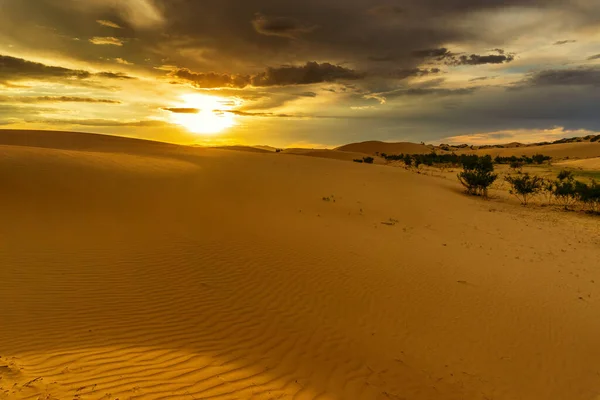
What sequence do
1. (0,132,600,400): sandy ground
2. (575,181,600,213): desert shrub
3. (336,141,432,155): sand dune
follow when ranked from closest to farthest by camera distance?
(0,132,600,400): sandy ground → (575,181,600,213): desert shrub → (336,141,432,155): sand dune

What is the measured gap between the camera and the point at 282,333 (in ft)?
21.0

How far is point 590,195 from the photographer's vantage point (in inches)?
→ 756

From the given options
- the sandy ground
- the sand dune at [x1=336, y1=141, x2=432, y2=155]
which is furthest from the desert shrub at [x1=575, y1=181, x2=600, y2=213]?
the sand dune at [x1=336, y1=141, x2=432, y2=155]

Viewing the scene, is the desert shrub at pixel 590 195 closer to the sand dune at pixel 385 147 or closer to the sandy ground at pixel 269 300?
the sandy ground at pixel 269 300

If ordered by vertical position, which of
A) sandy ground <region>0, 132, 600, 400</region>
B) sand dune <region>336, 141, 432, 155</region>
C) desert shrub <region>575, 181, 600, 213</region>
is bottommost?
sandy ground <region>0, 132, 600, 400</region>

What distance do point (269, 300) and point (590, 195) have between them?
64.5 feet

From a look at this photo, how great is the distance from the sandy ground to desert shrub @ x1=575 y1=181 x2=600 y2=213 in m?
6.60

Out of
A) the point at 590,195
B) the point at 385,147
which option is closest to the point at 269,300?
the point at 590,195

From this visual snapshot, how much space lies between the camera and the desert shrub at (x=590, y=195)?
62.6 ft

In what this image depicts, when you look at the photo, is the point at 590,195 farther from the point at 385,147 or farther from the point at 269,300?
the point at 385,147

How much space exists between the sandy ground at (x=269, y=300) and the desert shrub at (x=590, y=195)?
260 inches

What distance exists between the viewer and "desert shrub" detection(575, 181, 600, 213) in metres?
19.1

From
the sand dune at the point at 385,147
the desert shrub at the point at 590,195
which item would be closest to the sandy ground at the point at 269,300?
the desert shrub at the point at 590,195

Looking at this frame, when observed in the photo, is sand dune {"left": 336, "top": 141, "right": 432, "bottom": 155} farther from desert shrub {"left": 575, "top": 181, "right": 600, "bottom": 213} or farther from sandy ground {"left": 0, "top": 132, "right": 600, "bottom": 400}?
sandy ground {"left": 0, "top": 132, "right": 600, "bottom": 400}
